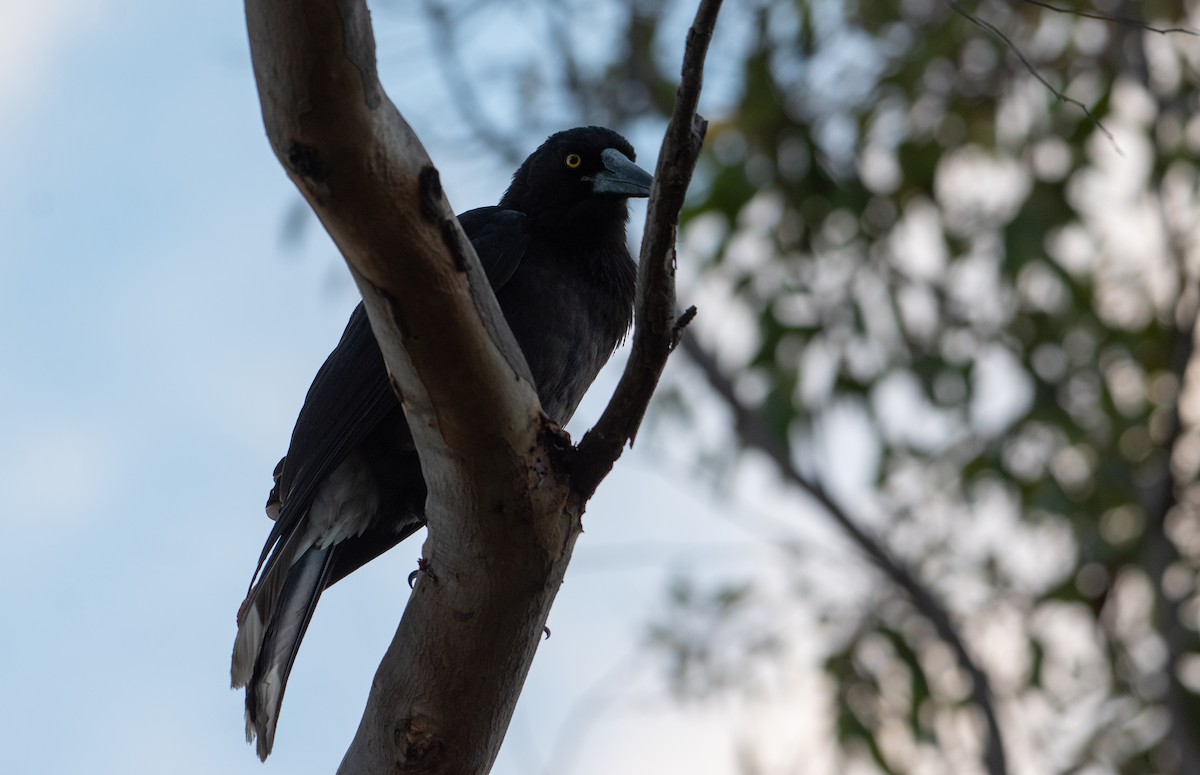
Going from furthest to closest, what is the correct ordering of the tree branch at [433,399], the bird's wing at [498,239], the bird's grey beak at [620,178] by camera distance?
the bird's grey beak at [620,178] < the bird's wing at [498,239] < the tree branch at [433,399]

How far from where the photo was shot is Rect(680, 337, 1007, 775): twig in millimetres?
5676

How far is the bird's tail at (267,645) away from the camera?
3.02m

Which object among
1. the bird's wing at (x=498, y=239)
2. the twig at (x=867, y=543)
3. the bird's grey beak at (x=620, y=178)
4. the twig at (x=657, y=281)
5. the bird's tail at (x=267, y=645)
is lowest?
the bird's tail at (x=267, y=645)

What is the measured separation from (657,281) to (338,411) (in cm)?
113

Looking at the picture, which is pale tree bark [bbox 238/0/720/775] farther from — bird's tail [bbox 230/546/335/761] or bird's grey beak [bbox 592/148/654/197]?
bird's grey beak [bbox 592/148/654/197]

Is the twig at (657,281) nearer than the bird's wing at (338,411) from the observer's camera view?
Yes

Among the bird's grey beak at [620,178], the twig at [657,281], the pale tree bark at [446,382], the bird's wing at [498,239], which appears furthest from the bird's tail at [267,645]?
the bird's grey beak at [620,178]

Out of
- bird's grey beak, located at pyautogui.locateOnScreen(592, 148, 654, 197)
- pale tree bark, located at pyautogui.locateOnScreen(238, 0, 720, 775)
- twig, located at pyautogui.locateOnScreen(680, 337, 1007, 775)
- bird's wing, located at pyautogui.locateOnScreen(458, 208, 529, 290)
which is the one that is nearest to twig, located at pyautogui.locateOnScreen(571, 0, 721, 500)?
pale tree bark, located at pyautogui.locateOnScreen(238, 0, 720, 775)

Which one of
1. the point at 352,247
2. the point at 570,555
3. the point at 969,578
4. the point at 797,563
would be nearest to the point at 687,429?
the point at 797,563

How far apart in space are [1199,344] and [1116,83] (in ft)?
4.46

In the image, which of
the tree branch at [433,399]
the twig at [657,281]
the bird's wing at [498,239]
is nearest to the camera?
the tree branch at [433,399]

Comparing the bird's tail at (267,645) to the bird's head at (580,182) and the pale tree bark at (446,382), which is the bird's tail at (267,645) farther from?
the bird's head at (580,182)

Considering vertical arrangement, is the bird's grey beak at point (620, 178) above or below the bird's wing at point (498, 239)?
above

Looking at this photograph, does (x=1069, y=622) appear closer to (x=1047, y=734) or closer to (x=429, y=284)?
(x=1047, y=734)
